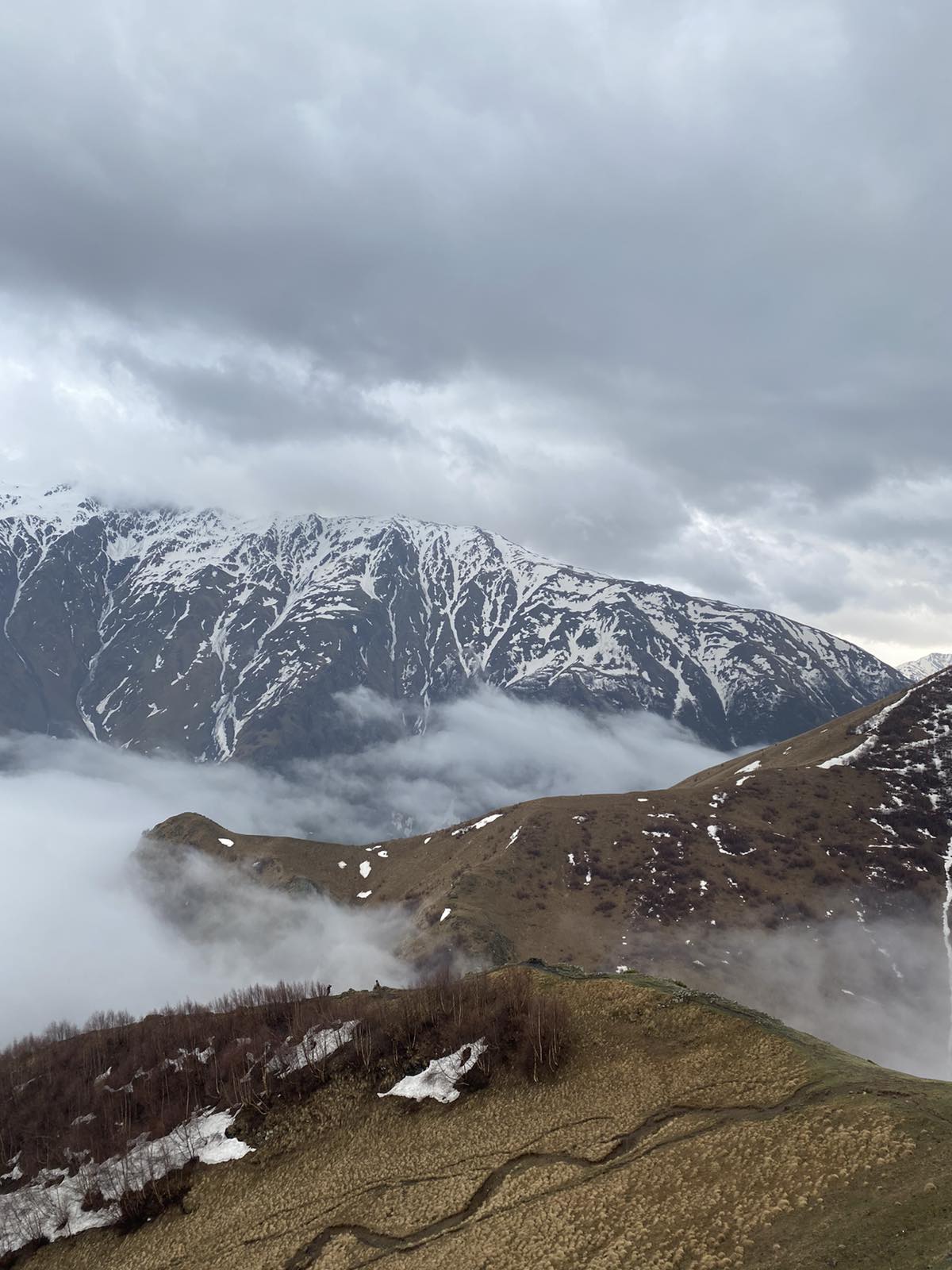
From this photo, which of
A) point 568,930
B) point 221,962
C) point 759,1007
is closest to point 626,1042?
point 759,1007

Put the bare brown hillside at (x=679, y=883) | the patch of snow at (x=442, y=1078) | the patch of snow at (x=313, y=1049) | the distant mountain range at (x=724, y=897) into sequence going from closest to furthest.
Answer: the patch of snow at (x=442, y=1078) → the patch of snow at (x=313, y=1049) → the distant mountain range at (x=724, y=897) → the bare brown hillside at (x=679, y=883)

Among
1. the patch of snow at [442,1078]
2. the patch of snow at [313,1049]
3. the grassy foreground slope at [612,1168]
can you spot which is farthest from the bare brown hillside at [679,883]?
the grassy foreground slope at [612,1168]

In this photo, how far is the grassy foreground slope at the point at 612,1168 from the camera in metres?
28.7

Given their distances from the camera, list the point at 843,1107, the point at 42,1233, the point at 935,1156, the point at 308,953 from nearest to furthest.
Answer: the point at 935,1156, the point at 843,1107, the point at 42,1233, the point at 308,953

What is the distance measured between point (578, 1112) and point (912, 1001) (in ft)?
425

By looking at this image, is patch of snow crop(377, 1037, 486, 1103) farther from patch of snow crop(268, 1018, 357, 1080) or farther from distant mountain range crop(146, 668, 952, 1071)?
distant mountain range crop(146, 668, 952, 1071)

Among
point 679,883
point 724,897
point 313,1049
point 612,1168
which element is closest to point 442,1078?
point 313,1049

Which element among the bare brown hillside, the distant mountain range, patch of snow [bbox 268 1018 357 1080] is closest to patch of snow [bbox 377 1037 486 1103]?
patch of snow [bbox 268 1018 357 1080]

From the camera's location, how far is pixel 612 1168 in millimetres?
35438

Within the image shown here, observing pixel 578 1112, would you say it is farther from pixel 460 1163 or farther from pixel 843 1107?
pixel 843 1107

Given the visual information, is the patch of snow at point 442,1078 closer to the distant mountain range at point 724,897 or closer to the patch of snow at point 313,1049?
the patch of snow at point 313,1049

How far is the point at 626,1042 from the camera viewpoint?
4709 cm

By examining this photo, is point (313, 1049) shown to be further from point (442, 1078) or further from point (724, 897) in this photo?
point (724, 897)

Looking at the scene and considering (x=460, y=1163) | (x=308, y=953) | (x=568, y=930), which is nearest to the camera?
(x=460, y=1163)
